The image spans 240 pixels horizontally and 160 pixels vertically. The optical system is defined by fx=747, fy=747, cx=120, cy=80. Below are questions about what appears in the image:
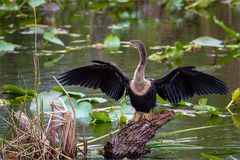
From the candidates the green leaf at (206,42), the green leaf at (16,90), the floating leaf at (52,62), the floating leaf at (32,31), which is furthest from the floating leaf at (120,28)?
the green leaf at (16,90)

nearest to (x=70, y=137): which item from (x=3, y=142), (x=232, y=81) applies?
(x=3, y=142)

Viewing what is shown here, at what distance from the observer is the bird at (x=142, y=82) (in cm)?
612

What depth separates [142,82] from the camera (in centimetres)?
611

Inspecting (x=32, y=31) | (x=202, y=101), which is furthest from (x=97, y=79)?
(x=32, y=31)

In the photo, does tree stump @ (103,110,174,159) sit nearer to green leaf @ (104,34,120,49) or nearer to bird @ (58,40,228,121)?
bird @ (58,40,228,121)

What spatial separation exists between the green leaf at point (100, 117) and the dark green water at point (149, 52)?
0.18ft

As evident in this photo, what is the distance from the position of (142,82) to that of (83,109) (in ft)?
2.85

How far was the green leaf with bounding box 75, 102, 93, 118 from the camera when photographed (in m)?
6.72

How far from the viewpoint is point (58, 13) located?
15.2m

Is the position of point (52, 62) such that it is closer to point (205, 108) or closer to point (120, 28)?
point (120, 28)

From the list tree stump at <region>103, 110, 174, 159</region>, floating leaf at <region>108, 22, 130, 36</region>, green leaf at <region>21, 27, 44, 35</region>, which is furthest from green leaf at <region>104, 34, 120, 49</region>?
tree stump at <region>103, 110, 174, 159</region>

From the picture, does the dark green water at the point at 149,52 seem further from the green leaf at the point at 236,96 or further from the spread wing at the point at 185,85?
the spread wing at the point at 185,85

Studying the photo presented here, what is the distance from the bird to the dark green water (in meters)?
0.38

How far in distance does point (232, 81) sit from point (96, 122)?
2.18m
